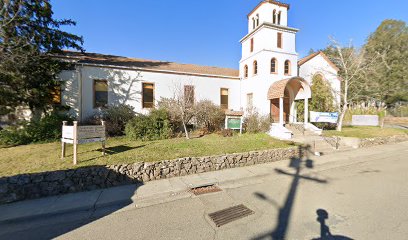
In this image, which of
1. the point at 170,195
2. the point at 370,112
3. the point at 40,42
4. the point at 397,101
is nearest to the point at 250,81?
the point at 170,195

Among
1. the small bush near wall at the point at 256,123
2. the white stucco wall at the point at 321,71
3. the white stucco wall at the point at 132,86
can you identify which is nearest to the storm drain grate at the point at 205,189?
the small bush near wall at the point at 256,123

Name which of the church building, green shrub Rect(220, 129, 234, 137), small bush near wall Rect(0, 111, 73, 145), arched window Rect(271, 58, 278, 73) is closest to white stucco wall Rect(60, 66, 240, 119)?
the church building

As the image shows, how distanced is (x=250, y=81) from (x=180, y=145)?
419 inches

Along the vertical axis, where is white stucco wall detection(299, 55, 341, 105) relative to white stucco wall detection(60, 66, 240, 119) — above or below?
above

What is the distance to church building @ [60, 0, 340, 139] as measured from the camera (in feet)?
44.4

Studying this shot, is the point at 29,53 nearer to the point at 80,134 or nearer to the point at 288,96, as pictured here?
the point at 80,134

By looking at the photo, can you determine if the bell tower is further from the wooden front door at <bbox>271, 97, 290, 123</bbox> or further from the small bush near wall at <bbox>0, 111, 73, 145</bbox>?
the small bush near wall at <bbox>0, 111, 73, 145</bbox>

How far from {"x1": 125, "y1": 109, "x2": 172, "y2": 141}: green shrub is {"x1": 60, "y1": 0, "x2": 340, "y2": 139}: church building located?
3750 millimetres

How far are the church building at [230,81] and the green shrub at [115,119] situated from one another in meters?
1.11

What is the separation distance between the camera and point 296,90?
52.9 ft

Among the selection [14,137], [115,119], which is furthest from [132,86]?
[14,137]

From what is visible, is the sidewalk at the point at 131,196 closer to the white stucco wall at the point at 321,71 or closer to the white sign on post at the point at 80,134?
the white sign on post at the point at 80,134

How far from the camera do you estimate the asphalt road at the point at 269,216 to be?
348cm

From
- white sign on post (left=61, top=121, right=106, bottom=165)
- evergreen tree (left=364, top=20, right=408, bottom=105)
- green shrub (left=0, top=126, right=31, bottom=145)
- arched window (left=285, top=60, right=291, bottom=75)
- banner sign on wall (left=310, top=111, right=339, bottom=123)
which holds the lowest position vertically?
green shrub (left=0, top=126, right=31, bottom=145)
